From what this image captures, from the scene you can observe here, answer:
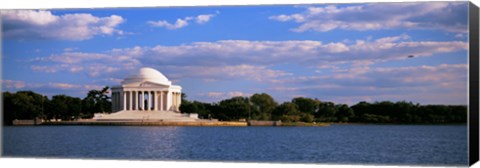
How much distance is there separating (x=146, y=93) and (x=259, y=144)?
527 cm

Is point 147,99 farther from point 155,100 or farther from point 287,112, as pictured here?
point 287,112

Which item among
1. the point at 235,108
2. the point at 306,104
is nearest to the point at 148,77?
the point at 235,108

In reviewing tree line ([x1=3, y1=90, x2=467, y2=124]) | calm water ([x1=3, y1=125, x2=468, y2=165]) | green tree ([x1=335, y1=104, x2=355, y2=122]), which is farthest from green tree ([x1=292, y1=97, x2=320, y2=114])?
calm water ([x1=3, y1=125, x2=468, y2=165])

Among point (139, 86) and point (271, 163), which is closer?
point (271, 163)

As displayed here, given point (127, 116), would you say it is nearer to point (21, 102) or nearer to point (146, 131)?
point (146, 131)

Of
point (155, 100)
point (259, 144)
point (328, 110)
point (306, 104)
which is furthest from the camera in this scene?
point (155, 100)

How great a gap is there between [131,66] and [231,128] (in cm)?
307

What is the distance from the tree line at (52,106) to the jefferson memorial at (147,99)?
1.07 feet

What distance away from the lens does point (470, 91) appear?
725 inches

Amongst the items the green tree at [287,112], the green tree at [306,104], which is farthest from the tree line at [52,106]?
the green tree at [306,104]

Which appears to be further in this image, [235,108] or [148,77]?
[148,77]

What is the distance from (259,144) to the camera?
71.9 feet

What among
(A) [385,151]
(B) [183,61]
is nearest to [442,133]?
(A) [385,151]

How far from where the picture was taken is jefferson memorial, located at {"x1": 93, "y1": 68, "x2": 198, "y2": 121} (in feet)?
74.8
